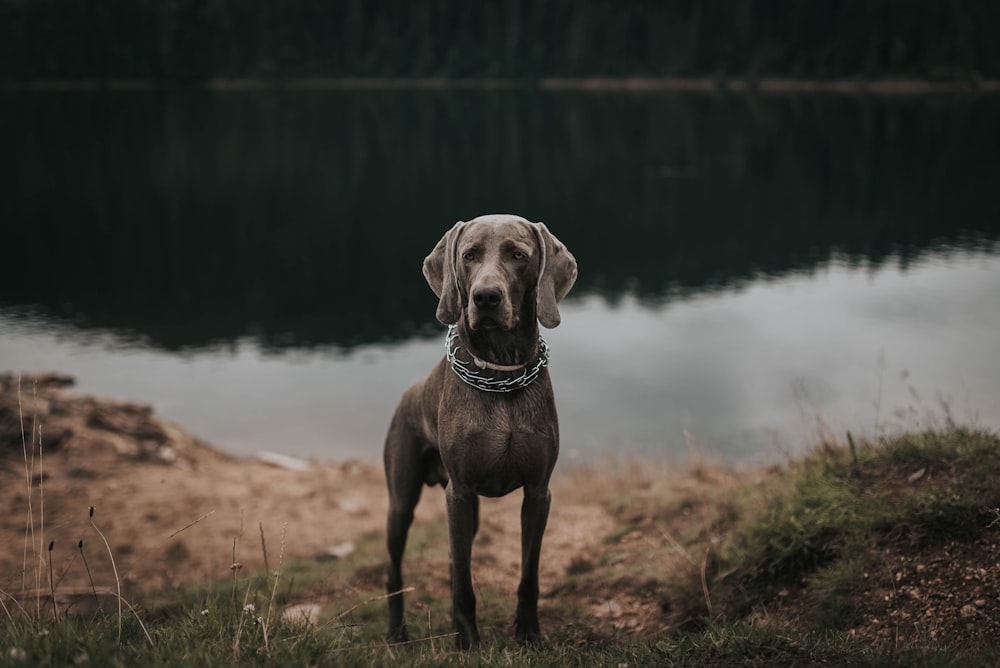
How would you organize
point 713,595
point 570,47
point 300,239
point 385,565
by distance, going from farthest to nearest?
point 570,47, point 300,239, point 385,565, point 713,595

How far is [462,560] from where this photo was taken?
5309 mm

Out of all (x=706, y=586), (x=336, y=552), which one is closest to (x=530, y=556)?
(x=706, y=586)

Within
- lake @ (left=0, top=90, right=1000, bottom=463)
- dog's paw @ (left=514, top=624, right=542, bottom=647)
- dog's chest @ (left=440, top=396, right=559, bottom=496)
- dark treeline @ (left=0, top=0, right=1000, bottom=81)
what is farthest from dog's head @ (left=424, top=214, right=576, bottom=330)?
dark treeline @ (left=0, top=0, right=1000, bottom=81)

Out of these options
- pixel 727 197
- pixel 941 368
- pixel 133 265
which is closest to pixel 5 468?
pixel 941 368

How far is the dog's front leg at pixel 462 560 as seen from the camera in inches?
203

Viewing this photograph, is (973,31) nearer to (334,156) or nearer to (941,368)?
(334,156)

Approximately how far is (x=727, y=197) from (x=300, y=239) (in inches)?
731

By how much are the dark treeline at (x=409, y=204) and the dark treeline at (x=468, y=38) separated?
24.5m

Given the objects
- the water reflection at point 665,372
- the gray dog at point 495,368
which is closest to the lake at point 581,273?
the water reflection at point 665,372

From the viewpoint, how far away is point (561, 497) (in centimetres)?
1128

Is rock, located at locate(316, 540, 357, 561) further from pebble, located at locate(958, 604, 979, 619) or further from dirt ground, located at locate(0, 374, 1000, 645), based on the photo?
pebble, located at locate(958, 604, 979, 619)

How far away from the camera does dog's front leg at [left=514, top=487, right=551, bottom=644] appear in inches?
206

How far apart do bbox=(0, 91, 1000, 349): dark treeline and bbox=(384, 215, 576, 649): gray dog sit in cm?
1838

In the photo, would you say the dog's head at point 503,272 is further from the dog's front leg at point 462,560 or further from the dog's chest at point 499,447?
the dog's front leg at point 462,560
